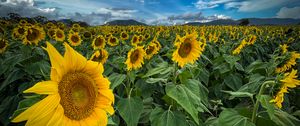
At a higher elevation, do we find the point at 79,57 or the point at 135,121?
the point at 79,57

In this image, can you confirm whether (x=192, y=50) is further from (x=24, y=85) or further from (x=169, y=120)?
(x=24, y=85)

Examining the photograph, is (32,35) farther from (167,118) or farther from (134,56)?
(167,118)

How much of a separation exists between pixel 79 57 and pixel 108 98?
30 cm

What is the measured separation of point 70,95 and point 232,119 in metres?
1.48

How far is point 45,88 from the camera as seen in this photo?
55.2 inches

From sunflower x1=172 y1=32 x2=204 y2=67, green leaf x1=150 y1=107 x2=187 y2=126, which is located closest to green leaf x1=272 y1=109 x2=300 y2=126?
green leaf x1=150 y1=107 x2=187 y2=126

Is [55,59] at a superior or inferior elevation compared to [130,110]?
superior

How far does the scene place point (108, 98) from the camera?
5.94 feet

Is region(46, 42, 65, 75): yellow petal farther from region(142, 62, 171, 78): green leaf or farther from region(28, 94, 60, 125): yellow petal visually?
region(142, 62, 171, 78): green leaf

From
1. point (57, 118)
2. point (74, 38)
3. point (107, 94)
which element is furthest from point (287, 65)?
point (74, 38)

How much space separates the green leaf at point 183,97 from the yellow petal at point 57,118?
1.23 m

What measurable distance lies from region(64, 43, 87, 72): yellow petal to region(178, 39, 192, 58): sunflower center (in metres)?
2.25

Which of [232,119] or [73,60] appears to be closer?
[73,60]

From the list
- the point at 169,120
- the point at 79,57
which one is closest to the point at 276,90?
the point at 169,120
